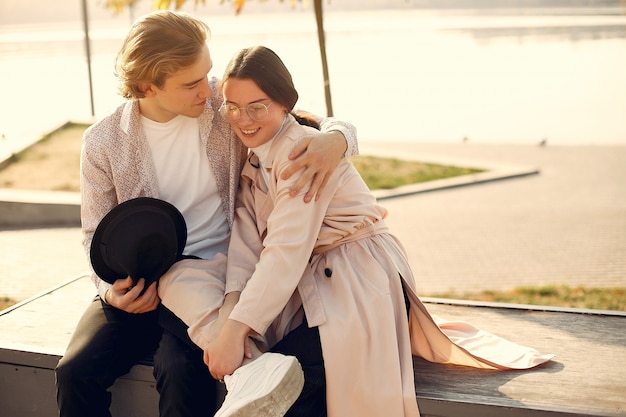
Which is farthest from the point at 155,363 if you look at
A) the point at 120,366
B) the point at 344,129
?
the point at 344,129

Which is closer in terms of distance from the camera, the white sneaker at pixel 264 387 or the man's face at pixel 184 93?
the white sneaker at pixel 264 387

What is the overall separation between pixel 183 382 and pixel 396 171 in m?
7.45

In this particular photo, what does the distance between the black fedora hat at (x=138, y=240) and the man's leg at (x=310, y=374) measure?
2.10 ft

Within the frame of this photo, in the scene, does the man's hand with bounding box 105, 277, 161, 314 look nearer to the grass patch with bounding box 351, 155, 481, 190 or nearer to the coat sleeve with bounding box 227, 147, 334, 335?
the coat sleeve with bounding box 227, 147, 334, 335

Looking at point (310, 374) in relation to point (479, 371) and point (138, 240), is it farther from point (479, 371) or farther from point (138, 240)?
point (138, 240)

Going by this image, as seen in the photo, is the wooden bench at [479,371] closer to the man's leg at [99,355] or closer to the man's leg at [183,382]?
the man's leg at [99,355]

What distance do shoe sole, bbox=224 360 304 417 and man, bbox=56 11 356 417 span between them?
49 cm

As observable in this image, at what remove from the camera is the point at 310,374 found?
2.84 m

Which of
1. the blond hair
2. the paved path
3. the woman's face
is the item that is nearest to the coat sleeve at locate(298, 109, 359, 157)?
the woman's face

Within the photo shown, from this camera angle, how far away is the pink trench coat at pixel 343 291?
9.32ft

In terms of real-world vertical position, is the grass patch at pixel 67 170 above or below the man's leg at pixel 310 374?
below

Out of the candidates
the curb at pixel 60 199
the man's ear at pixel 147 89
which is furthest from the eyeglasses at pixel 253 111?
the curb at pixel 60 199

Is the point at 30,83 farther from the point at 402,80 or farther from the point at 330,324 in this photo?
the point at 330,324

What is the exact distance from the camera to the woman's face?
118 inches
